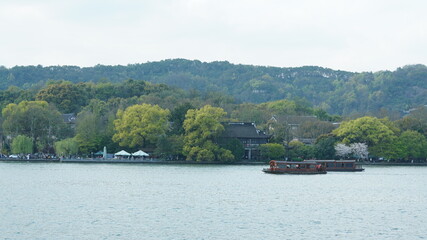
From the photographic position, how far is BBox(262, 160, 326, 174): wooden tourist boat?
2516 inches

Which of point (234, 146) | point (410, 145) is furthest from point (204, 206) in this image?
point (410, 145)

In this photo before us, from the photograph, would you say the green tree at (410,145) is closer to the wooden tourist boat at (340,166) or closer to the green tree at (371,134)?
the green tree at (371,134)

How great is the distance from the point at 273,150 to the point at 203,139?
33.9ft

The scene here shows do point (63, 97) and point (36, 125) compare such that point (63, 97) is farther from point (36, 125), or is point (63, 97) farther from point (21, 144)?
point (21, 144)

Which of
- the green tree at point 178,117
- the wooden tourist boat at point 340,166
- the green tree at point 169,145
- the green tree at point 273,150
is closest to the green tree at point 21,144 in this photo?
the green tree at point 169,145

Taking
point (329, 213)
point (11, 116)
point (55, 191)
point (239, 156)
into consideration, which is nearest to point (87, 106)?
point (11, 116)

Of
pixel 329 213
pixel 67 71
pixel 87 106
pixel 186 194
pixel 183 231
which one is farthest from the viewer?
pixel 67 71

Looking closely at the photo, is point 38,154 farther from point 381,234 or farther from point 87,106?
point 381,234

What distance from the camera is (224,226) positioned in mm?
30375

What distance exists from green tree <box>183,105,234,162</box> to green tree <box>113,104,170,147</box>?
14.5ft

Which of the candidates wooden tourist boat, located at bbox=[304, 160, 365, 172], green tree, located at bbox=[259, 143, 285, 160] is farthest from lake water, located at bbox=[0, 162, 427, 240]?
green tree, located at bbox=[259, 143, 285, 160]

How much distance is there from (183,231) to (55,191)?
16.4 meters

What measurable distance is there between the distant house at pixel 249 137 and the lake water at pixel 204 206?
24.1 m

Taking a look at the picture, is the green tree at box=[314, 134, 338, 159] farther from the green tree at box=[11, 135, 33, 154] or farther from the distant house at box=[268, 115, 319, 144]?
the green tree at box=[11, 135, 33, 154]
